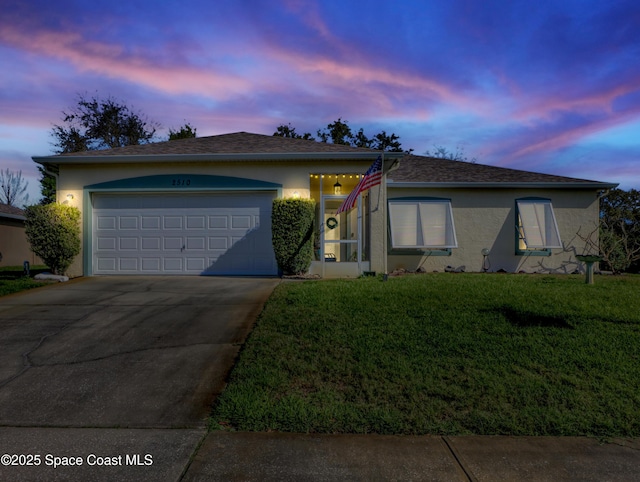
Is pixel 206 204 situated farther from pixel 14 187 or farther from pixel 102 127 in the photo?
pixel 14 187

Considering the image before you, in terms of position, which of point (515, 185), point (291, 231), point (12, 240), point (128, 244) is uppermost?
point (515, 185)

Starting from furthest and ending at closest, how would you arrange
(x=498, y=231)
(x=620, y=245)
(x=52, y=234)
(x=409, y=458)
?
(x=620, y=245) < (x=498, y=231) < (x=52, y=234) < (x=409, y=458)

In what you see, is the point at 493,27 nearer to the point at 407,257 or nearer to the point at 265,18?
the point at 265,18

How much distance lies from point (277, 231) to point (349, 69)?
6.01 meters

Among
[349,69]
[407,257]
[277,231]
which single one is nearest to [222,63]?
[349,69]

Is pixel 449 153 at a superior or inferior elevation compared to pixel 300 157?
superior

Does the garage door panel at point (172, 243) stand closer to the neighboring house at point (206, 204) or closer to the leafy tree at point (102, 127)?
the neighboring house at point (206, 204)

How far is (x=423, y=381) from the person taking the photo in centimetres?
418

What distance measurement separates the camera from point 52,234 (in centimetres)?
1034

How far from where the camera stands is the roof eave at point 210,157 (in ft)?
35.5

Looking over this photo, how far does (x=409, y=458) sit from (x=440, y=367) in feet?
5.66

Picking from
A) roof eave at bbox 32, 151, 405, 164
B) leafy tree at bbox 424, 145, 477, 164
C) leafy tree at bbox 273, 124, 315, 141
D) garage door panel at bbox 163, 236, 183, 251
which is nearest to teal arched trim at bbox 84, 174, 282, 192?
roof eave at bbox 32, 151, 405, 164

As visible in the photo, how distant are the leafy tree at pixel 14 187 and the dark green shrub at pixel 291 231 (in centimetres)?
5071

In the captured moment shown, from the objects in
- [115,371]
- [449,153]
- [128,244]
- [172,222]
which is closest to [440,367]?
[115,371]
